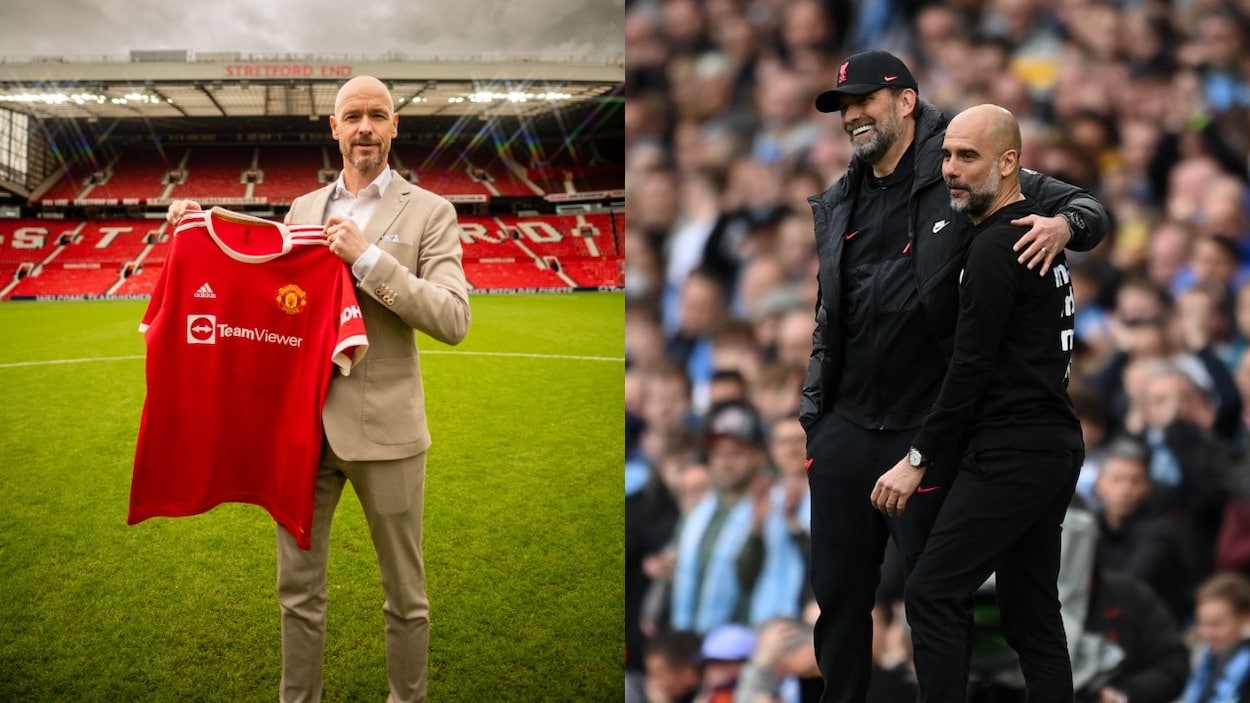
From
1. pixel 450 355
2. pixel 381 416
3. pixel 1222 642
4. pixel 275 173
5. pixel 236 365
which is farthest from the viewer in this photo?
pixel 275 173

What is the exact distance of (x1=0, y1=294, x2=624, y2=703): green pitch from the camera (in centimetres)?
279

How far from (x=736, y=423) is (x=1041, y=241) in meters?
1.08

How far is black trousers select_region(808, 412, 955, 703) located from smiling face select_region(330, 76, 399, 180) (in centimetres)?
123

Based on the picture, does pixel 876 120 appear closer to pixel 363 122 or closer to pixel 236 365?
pixel 363 122

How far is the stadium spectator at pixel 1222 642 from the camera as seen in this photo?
8.30 feet

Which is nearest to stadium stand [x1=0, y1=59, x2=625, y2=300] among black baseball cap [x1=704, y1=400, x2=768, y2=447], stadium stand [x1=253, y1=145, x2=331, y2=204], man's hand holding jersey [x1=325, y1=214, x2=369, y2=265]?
stadium stand [x1=253, y1=145, x2=331, y2=204]

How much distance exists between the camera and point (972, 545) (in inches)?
72.5

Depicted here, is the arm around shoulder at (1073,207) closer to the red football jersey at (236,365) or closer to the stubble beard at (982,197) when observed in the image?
the stubble beard at (982,197)

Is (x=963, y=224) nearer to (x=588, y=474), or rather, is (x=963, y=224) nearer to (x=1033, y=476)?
(x=1033, y=476)

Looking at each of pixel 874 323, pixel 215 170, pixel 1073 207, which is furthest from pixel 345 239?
pixel 215 170

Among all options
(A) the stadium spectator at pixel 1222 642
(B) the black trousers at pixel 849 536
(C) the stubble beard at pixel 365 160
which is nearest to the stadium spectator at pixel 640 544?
(B) the black trousers at pixel 849 536

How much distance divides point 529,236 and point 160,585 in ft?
80.6

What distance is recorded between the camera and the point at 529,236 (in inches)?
1091

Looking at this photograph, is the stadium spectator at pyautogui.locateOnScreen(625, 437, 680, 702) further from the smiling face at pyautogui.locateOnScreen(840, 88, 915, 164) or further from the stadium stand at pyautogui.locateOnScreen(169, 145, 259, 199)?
the stadium stand at pyautogui.locateOnScreen(169, 145, 259, 199)
